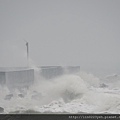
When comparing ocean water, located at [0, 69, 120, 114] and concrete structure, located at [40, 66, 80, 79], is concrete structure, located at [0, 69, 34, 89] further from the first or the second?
concrete structure, located at [40, 66, 80, 79]

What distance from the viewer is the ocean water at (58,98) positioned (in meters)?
14.3

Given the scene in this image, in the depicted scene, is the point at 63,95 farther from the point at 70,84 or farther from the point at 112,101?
the point at 112,101

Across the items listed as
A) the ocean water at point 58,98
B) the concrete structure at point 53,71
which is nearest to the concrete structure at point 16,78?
the ocean water at point 58,98

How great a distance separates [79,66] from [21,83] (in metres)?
15.0

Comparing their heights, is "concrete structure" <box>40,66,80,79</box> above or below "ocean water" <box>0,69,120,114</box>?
above

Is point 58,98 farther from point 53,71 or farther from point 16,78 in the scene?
point 53,71

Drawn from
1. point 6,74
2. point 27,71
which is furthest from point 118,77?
point 6,74

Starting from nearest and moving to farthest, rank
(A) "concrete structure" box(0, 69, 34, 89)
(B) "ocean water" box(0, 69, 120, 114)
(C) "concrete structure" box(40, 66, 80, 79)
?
(B) "ocean water" box(0, 69, 120, 114) < (A) "concrete structure" box(0, 69, 34, 89) < (C) "concrete structure" box(40, 66, 80, 79)

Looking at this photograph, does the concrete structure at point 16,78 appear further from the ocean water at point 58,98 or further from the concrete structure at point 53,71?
the concrete structure at point 53,71

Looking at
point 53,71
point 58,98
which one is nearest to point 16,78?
point 58,98

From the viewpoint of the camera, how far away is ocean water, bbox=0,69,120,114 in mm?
14316

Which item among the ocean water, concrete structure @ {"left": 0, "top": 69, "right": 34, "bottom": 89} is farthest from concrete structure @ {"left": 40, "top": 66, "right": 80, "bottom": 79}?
concrete structure @ {"left": 0, "top": 69, "right": 34, "bottom": 89}

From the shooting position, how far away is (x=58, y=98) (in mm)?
19375
